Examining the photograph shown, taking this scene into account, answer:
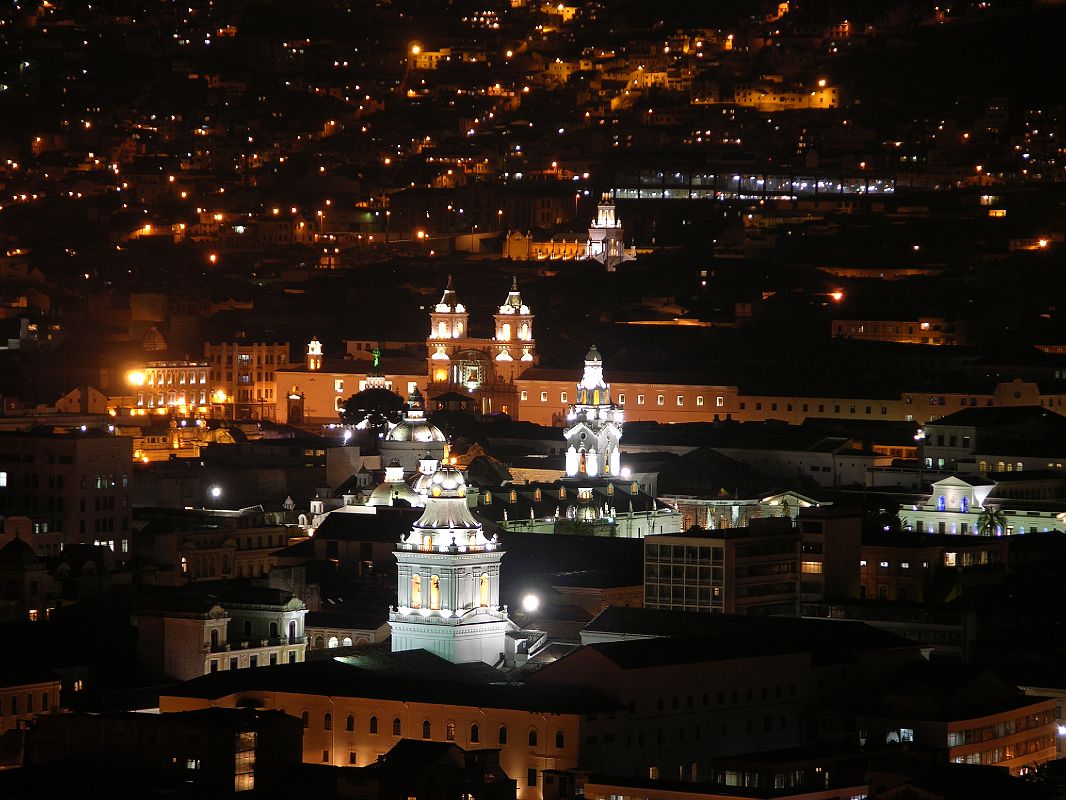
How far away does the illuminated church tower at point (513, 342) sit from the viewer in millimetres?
134500

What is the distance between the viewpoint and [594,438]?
4306 inches

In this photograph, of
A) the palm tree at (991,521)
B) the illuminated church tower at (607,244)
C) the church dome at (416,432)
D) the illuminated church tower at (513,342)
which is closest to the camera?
the palm tree at (991,521)

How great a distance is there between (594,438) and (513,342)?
2600 cm

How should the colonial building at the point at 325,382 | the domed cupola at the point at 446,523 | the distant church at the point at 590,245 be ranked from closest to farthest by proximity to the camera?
the domed cupola at the point at 446,523
the colonial building at the point at 325,382
the distant church at the point at 590,245

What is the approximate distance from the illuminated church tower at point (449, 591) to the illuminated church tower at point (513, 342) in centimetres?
5587

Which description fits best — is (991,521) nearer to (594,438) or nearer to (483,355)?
(594,438)

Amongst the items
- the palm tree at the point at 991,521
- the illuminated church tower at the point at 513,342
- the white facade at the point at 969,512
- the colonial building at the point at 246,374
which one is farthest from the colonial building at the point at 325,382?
the palm tree at the point at 991,521

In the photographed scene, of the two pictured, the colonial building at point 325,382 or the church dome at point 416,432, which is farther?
the colonial building at point 325,382

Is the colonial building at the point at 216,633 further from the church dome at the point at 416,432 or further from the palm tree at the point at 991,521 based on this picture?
the church dome at the point at 416,432

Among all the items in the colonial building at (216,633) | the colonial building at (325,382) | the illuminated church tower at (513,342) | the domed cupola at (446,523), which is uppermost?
the illuminated church tower at (513,342)

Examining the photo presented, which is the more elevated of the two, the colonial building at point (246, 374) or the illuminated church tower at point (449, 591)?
the colonial building at point (246, 374)

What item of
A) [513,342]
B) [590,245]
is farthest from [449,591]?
[590,245]

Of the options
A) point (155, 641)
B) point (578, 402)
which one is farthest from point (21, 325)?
point (155, 641)

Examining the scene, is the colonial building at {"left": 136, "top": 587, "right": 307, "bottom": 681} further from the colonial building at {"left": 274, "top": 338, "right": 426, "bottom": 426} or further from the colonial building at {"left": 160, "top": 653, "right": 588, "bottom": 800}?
the colonial building at {"left": 274, "top": 338, "right": 426, "bottom": 426}
